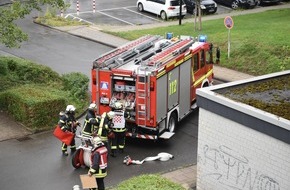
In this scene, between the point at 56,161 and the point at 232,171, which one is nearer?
the point at 232,171

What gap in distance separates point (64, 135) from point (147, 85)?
253 centimetres

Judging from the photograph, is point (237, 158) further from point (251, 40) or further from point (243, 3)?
point (243, 3)

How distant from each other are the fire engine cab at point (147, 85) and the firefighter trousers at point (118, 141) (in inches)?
17.5

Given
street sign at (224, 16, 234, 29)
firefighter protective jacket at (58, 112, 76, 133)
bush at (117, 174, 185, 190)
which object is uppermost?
street sign at (224, 16, 234, 29)

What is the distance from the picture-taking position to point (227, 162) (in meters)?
12.0

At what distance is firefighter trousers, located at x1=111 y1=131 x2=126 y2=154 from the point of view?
15312 millimetres

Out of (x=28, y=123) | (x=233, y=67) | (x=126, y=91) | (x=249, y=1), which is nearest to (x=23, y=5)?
(x=28, y=123)

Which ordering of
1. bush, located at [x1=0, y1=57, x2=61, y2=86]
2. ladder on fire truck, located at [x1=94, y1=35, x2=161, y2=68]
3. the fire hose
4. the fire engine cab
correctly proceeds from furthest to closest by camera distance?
bush, located at [x1=0, y1=57, x2=61, y2=86], ladder on fire truck, located at [x1=94, y1=35, x2=161, y2=68], the fire engine cab, the fire hose

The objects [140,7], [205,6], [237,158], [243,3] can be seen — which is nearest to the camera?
[237,158]

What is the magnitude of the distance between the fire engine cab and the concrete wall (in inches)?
125

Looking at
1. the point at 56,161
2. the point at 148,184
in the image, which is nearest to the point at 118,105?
the point at 56,161

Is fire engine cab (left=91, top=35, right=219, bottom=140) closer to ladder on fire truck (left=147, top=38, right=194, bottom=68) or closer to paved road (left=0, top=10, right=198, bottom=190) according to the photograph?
ladder on fire truck (left=147, top=38, right=194, bottom=68)

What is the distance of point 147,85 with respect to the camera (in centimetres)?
1527

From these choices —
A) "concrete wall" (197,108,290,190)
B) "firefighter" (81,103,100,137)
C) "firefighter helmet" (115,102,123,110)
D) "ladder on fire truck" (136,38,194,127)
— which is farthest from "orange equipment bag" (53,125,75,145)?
"concrete wall" (197,108,290,190)
